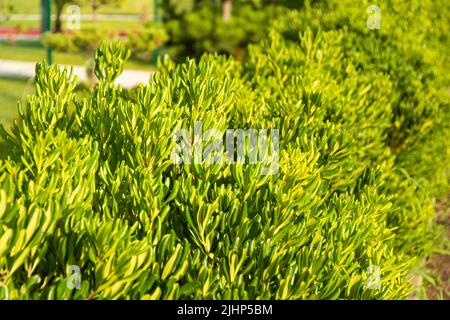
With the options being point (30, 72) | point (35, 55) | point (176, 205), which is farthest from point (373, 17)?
point (35, 55)

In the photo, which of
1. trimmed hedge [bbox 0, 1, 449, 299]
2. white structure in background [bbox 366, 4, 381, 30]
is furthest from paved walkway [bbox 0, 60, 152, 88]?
trimmed hedge [bbox 0, 1, 449, 299]

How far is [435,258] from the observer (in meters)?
8.44

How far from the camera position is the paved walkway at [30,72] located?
22.3 metres

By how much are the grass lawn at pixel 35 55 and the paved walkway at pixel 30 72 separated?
1.17m

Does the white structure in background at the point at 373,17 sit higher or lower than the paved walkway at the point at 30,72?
higher

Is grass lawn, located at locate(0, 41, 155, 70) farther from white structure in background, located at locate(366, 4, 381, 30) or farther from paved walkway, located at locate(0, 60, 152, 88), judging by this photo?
white structure in background, located at locate(366, 4, 381, 30)

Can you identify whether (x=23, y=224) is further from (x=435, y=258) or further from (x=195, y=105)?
(x=435, y=258)

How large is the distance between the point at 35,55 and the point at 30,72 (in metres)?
5.42

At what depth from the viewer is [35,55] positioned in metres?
28.3

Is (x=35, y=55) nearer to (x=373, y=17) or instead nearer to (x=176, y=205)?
(x=373, y=17)

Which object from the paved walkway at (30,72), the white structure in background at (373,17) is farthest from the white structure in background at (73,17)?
the white structure in background at (373,17)

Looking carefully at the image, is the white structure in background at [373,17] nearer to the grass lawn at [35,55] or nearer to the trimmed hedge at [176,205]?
the trimmed hedge at [176,205]
